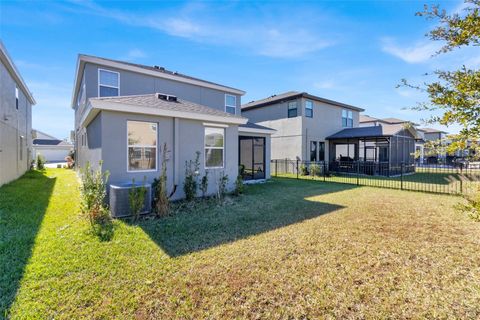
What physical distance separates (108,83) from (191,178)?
7.12 m

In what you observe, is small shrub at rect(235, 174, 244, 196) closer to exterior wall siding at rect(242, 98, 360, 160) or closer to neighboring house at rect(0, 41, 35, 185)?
exterior wall siding at rect(242, 98, 360, 160)

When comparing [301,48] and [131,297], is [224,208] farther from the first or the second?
[301,48]

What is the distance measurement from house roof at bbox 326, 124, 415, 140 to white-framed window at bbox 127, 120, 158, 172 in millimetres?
15992

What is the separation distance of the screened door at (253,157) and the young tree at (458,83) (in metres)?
11.2

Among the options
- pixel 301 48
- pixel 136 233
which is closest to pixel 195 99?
pixel 301 48

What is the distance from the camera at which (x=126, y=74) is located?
38.5ft

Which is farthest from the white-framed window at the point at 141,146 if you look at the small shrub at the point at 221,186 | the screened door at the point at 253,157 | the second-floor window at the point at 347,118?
the second-floor window at the point at 347,118

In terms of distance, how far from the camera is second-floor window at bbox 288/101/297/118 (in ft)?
61.7

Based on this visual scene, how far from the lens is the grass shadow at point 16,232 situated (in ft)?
10.7

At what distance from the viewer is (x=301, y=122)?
1831 centimetres

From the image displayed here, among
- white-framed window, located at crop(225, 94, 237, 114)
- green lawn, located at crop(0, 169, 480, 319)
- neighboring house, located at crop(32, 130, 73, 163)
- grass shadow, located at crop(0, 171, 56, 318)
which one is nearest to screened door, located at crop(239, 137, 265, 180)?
white-framed window, located at crop(225, 94, 237, 114)

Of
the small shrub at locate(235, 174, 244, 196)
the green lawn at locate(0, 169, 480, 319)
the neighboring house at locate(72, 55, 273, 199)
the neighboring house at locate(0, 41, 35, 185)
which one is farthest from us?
the neighboring house at locate(0, 41, 35, 185)

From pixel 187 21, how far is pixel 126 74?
4.54 metres

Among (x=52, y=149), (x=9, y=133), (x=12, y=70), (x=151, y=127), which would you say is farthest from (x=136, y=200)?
(x=52, y=149)
